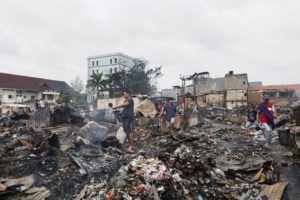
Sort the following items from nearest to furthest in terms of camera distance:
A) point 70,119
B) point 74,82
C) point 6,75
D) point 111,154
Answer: point 111,154 < point 70,119 < point 6,75 < point 74,82

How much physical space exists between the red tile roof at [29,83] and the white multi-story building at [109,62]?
10318 mm

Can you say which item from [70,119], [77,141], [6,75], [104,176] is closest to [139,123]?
[70,119]

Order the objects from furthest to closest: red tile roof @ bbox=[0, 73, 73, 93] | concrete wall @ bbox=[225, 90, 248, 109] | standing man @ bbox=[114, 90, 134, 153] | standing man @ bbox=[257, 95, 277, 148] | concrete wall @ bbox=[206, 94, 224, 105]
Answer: red tile roof @ bbox=[0, 73, 73, 93] < concrete wall @ bbox=[206, 94, 224, 105] < concrete wall @ bbox=[225, 90, 248, 109] < standing man @ bbox=[114, 90, 134, 153] < standing man @ bbox=[257, 95, 277, 148]

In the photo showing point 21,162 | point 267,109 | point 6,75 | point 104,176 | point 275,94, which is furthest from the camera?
point 6,75

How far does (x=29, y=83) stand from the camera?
138ft

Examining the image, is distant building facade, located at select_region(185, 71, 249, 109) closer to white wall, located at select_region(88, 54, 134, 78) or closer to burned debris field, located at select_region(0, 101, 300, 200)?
burned debris field, located at select_region(0, 101, 300, 200)

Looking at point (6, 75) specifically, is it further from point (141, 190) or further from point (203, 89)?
point (141, 190)

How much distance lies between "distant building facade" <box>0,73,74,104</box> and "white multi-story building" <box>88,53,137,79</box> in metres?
12.3

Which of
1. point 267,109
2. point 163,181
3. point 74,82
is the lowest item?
point 163,181

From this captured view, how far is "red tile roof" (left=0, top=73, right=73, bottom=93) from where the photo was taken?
126ft

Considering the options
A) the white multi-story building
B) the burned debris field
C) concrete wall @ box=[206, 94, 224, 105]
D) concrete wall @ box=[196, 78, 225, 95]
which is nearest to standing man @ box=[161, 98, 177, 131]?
the burned debris field

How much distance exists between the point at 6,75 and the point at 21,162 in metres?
38.9

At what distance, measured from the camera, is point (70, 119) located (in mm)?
12266

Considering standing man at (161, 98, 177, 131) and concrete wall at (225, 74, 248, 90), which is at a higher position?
concrete wall at (225, 74, 248, 90)
